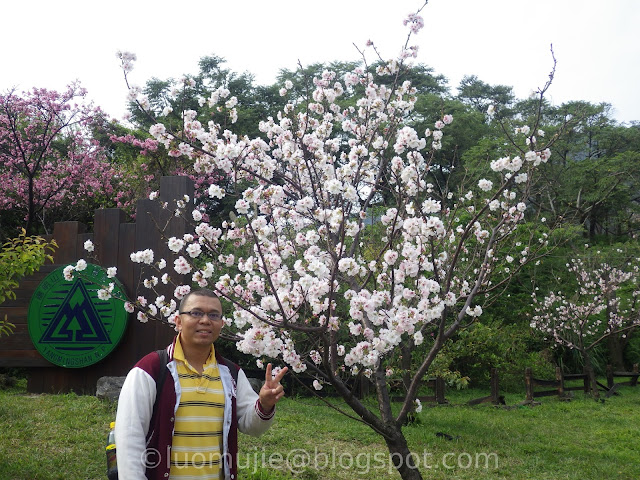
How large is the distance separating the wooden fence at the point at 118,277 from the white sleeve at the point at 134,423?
4.48 meters

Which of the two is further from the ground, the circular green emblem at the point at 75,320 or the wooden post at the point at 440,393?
the circular green emblem at the point at 75,320

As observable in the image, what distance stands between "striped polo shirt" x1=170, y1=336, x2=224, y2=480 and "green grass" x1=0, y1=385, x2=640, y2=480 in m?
2.30

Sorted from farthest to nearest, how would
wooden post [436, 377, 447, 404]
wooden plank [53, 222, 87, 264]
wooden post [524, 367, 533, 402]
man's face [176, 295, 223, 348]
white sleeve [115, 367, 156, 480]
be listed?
1. wooden post [524, 367, 533, 402]
2. wooden post [436, 377, 447, 404]
3. wooden plank [53, 222, 87, 264]
4. man's face [176, 295, 223, 348]
5. white sleeve [115, 367, 156, 480]

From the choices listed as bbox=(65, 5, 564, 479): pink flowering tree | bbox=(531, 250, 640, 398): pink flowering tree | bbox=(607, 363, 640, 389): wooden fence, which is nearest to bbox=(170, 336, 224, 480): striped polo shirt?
bbox=(65, 5, 564, 479): pink flowering tree

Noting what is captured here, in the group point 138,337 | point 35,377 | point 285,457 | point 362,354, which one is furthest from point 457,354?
point 35,377

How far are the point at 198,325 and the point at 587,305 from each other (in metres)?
11.9

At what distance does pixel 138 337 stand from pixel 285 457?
8.87ft

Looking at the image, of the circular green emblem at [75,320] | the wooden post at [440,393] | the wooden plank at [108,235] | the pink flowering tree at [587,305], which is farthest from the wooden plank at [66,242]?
the pink flowering tree at [587,305]

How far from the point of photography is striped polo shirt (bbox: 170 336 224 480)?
6.71 ft

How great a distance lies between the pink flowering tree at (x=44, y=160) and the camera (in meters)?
10.2

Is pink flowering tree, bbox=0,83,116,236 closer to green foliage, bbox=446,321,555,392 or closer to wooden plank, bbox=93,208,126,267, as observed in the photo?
wooden plank, bbox=93,208,126,267

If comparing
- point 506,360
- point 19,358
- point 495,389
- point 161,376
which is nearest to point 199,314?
point 161,376

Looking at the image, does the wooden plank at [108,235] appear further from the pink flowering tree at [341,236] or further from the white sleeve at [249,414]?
the white sleeve at [249,414]

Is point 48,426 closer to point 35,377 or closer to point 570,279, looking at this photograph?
point 35,377
